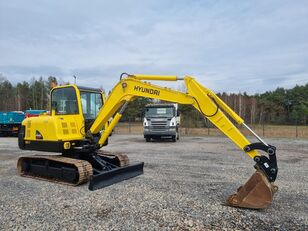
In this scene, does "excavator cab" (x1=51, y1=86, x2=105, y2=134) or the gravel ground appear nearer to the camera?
the gravel ground

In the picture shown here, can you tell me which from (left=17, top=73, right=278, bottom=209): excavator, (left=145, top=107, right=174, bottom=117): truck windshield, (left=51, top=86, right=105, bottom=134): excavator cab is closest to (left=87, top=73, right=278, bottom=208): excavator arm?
(left=17, top=73, right=278, bottom=209): excavator

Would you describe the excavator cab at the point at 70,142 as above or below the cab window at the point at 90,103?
A: below

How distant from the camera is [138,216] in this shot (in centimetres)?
592

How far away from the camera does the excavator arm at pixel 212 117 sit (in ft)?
20.1

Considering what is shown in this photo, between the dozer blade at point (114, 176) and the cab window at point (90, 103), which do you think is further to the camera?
the cab window at point (90, 103)

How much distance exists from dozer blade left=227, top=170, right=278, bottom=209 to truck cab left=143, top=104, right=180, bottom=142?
47.6 feet

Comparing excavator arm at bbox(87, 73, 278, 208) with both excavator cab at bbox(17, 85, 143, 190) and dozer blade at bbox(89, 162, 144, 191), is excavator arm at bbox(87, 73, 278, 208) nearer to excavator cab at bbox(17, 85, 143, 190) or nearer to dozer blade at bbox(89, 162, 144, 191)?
excavator cab at bbox(17, 85, 143, 190)

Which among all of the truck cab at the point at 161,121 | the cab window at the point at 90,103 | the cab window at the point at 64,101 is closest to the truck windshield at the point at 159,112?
the truck cab at the point at 161,121

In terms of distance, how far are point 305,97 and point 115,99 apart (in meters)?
70.7

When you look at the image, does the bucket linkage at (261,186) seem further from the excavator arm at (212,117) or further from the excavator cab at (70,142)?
the excavator cab at (70,142)

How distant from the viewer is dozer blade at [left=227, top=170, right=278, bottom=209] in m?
6.00

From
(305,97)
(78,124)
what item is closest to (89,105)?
(78,124)

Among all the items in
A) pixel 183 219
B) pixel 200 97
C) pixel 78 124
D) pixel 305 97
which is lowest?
pixel 183 219

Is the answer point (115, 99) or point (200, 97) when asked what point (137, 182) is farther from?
point (200, 97)
